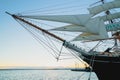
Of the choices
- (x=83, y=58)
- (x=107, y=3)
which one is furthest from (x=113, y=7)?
(x=83, y=58)

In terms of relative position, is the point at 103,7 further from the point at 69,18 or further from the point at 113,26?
the point at 69,18

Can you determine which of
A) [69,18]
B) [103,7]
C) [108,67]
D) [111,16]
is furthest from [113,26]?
[69,18]

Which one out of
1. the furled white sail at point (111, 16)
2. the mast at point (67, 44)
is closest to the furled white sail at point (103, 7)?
the furled white sail at point (111, 16)

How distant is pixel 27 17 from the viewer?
24.1 metres

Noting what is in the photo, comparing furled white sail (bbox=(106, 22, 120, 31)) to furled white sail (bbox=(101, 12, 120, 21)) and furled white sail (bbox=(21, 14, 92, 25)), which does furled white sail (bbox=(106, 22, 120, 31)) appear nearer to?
furled white sail (bbox=(101, 12, 120, 21))

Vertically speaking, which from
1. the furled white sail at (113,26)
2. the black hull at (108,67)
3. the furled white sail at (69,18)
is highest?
the furled white sail at (69,18)

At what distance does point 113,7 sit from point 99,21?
10.2 metres

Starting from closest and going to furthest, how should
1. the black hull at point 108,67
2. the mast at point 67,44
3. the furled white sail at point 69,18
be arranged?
the furled white sail at point 69,18 → the mast at point 67,44 → the black hull at point 108,67

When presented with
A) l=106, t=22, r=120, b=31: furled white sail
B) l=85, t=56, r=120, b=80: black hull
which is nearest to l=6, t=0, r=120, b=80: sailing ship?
l=85, t=56, r=120, b=80: black hull

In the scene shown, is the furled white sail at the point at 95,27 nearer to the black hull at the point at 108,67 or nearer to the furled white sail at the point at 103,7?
the black hull at the point at 108,67

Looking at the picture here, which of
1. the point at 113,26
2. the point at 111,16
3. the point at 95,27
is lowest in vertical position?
the point at 113,26

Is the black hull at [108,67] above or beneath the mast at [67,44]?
beneath

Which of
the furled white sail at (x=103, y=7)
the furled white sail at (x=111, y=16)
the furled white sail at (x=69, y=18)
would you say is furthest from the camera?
the furled white sail at (x=111, y=16)

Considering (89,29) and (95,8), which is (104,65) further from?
(95,8)
